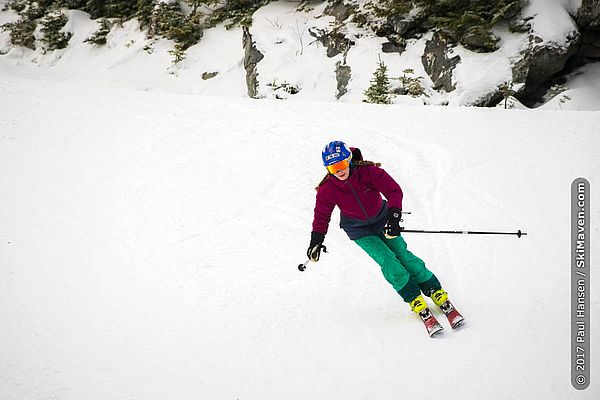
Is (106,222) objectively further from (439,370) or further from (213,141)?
(439,370)

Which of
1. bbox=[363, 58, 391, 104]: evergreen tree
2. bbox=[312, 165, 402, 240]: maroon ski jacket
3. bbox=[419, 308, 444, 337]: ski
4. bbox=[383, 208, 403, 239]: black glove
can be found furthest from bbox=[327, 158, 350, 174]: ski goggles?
bbox=[363, 58, 391, 104]: evergreen tree

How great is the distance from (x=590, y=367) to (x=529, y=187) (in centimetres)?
342

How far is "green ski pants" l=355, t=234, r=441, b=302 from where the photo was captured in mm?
3613

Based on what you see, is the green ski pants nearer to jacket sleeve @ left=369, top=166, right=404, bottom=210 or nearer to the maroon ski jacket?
the maroon ski jacket

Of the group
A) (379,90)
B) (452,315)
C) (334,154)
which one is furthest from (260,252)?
(379,90)

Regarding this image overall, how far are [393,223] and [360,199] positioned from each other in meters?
0.36

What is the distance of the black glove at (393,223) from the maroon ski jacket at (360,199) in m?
0.06

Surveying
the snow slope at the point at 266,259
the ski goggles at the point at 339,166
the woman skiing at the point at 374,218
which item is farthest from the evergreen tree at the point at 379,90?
the ski goggles at the point at 339,166

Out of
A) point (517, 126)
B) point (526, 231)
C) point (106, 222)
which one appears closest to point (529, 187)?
point (526, 231)

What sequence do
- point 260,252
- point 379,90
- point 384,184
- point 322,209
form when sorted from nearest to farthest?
point 384,184
point 322,209
point 260,252
point 379,90

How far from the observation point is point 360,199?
3.61 meters

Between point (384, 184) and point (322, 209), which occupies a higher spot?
point (384, 184)

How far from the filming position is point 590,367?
112 inches

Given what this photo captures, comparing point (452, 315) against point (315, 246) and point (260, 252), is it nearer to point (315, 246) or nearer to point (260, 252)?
point (315, 246)
